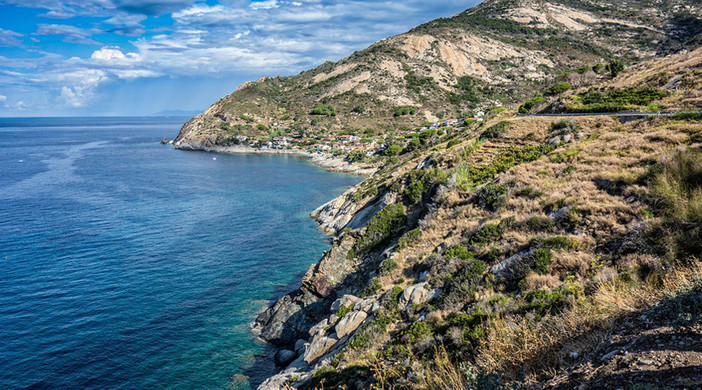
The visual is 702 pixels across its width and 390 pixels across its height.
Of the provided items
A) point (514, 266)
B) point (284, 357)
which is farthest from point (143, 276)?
point (514, 266)

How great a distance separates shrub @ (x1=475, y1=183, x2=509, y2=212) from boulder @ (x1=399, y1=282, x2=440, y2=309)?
7.02 meters

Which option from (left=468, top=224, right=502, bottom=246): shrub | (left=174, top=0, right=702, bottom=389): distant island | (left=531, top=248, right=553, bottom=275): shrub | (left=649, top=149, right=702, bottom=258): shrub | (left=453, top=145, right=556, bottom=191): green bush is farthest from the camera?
(left=453, top=145, right=556, bottom=191): green bush

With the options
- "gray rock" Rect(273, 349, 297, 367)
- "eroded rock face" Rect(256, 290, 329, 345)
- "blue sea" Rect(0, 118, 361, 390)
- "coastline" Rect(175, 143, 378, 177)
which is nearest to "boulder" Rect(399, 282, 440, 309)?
"gray rock" Rect(273, 349, 297, 367)

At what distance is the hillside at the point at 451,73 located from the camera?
153m

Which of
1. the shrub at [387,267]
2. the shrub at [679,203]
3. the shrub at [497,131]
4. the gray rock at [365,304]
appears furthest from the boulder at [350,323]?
the shrub at [497,131]

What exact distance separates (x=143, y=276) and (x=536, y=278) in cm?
3704

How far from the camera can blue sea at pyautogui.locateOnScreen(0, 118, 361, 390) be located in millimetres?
23938

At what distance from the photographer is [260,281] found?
3566 cm

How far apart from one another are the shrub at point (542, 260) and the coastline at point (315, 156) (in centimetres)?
7621

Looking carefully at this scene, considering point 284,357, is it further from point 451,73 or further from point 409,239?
point 451,73

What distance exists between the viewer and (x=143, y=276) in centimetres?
3638

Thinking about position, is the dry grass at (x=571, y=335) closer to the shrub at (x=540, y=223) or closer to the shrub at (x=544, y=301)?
the shrub at (x=544, y=301)

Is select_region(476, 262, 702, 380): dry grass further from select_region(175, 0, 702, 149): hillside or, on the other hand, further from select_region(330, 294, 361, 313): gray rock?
Answer: select_region(175, 0, 702, 149): hillside

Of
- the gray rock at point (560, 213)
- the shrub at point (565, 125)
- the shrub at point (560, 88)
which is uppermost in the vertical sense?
the shrub at point (560, 88)
